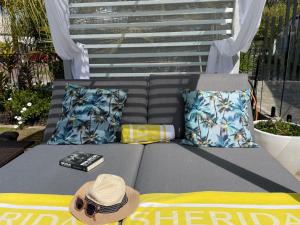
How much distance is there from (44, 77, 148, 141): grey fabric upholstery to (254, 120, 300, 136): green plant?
3.80 ft

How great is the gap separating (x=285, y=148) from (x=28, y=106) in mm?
3540

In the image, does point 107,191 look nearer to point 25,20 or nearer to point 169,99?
point 169,99

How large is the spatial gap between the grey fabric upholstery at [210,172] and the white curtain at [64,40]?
5.59 ft

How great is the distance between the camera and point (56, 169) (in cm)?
183

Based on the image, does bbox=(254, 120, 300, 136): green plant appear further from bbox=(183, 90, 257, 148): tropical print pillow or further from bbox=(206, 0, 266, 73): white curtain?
bbox=(206, 0, 266, 73): white curtain

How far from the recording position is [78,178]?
5.52ft

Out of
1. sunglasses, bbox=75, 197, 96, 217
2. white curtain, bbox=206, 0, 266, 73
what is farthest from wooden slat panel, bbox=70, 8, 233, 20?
sunglasses, bbox=75, 197, 96, 217

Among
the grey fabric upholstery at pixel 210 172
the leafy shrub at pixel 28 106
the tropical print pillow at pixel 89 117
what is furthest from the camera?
the leafy shrub at pixel 28 106

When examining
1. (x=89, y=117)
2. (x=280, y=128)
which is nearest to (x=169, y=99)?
(x=89, y=117)

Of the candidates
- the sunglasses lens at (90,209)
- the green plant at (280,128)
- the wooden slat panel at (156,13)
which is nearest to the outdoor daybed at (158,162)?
the sunglasses lens at (90,209)

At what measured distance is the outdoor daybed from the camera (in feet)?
5.19

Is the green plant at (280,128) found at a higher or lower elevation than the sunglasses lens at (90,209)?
higher

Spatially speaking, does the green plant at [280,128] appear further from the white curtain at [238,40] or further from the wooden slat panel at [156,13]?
the wooden slat panel at [156,13]

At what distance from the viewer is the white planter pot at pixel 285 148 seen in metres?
2.40
